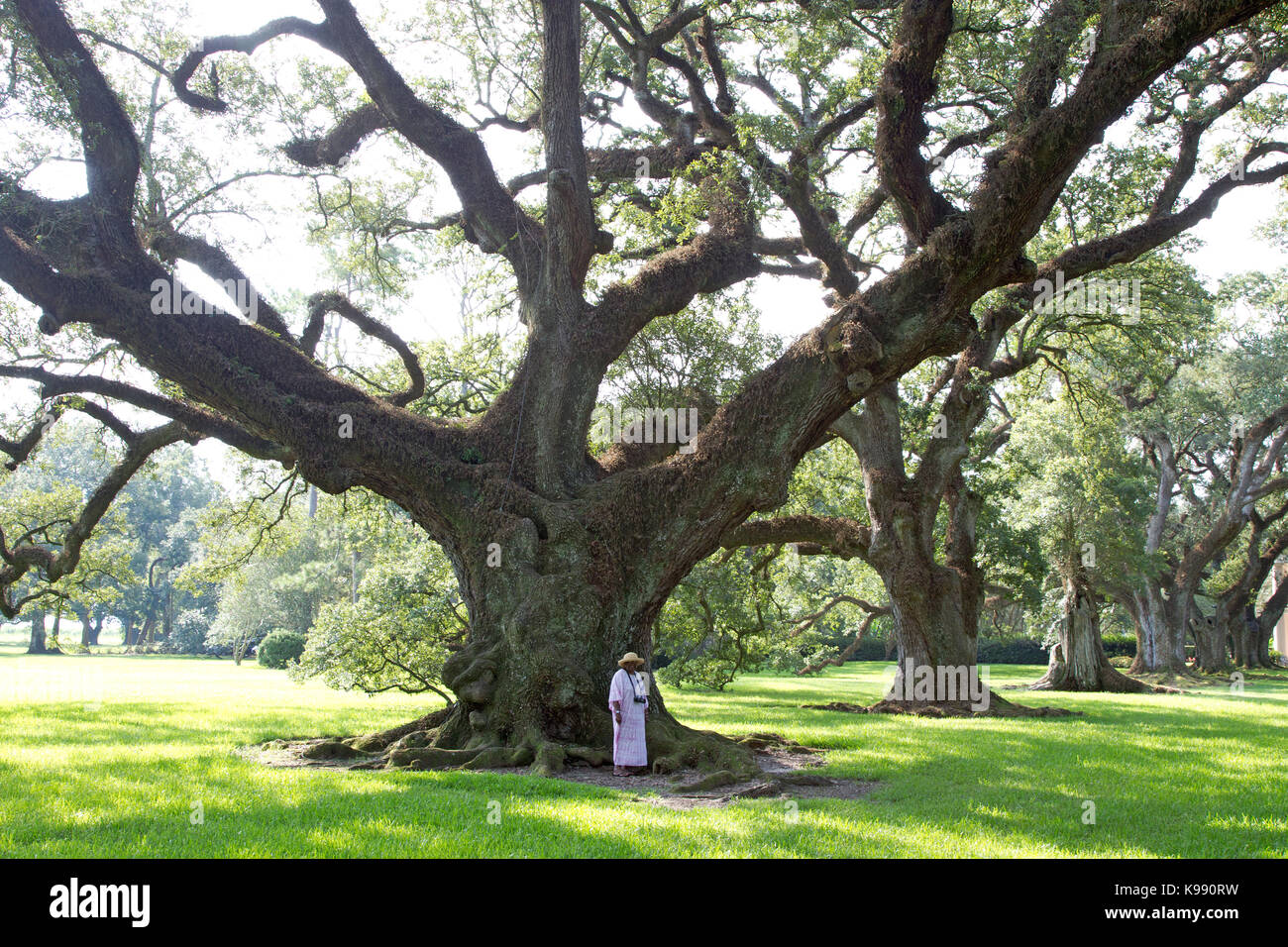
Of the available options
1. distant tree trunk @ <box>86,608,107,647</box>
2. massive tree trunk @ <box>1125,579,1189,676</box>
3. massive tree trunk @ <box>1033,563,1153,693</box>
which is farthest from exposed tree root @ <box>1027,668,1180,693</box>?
distant tree trunk @ <box>86,608,107,647</box>

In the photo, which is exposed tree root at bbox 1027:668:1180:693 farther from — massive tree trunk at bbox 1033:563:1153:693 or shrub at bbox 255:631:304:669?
shrub at bbox 255:631:304:669

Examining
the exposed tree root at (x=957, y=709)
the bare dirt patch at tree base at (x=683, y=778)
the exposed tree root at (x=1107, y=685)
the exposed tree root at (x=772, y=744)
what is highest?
the bare dirt patch at tree base at (x=683, y=778)

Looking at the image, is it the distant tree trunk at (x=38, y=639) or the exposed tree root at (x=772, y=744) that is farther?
the distant tree trunk at (x=38, y=639)

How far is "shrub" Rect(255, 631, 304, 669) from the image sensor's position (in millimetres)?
36281

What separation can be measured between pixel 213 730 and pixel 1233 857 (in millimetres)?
12199

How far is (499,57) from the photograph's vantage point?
52.1 ft

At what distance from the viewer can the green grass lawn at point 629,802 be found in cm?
545

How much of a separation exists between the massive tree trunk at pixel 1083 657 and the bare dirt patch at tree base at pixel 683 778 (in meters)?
17.7

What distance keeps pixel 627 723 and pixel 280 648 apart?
31.6m

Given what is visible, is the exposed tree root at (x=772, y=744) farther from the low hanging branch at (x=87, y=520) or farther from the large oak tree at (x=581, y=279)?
the low hanging branch at (x=87, y=520)

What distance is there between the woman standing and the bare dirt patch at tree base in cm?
16

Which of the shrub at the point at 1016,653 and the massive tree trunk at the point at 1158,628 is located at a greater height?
the massive tree trunk at the point at 1158,628

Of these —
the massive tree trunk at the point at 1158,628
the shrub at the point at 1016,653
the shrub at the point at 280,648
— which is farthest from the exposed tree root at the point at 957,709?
the shrub at the point at 1016,653
